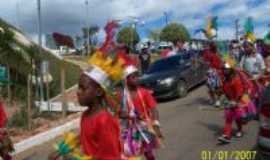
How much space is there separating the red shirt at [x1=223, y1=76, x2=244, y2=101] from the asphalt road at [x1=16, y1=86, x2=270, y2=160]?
2.88ft

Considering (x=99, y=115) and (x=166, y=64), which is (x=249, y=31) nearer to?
(x=166, y=64)

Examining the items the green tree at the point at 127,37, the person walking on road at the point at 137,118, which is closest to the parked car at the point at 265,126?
the person walking on road at the point at 137,118

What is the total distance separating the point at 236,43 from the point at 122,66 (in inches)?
695

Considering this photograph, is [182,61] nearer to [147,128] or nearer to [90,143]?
[147,128]

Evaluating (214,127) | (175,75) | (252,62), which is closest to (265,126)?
(214,127)

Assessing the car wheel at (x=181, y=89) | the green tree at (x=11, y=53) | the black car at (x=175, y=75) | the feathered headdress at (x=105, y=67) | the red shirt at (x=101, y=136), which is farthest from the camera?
the car wheel at (x=181, y=89)

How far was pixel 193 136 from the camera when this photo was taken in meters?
11.1

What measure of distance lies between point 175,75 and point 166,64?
1384mm

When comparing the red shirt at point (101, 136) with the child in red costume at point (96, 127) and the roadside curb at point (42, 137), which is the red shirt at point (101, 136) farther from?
the roadside curb at point (42, 137)

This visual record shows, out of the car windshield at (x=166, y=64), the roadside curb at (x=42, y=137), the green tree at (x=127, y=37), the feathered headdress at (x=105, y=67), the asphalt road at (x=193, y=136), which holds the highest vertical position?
the green tree at (x=127, y=37)

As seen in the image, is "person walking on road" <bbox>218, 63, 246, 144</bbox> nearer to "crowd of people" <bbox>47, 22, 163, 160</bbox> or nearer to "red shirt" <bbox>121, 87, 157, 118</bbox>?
"red shirt" <bbox>121, 87, 157, 118</bbox>

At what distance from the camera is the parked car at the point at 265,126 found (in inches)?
→ 245

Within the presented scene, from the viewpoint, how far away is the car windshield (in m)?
18.7

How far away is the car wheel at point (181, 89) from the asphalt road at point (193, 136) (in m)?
1.09
